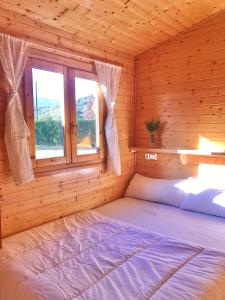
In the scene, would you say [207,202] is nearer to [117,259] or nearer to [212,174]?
[212,174]

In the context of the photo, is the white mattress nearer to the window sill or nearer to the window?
the window sill

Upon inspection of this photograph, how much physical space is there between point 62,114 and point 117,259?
152 centimetres

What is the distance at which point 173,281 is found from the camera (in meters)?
1.50

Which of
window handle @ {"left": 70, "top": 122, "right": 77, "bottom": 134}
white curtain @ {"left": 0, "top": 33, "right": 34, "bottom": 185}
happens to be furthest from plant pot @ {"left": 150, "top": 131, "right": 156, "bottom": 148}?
white curtain @ {"left": 0, "top": 33, "right": 34, "bottom": 185}

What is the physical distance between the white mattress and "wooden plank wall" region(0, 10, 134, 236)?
265mm

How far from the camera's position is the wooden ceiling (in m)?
2.18

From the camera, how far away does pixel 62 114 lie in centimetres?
265

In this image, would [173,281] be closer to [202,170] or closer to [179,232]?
[179,232]

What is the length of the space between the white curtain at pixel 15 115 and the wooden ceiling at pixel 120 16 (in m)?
0.31

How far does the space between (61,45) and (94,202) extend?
173 centimetres

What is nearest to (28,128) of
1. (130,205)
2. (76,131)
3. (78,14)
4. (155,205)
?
(76,131)

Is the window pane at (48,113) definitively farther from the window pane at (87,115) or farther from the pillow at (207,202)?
the pillow at (207,202)

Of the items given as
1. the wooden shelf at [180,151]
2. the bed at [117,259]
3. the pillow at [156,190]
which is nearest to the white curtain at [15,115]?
the bed at [117,259]

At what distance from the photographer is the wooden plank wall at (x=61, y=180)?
85.8 inches
